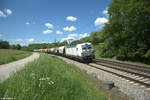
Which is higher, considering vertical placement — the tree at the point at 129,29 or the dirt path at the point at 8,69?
the tree at the point at 129,29

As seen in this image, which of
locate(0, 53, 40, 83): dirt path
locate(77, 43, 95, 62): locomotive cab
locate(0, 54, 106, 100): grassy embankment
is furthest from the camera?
locate(77, 43, 95, 62): locomotive cab

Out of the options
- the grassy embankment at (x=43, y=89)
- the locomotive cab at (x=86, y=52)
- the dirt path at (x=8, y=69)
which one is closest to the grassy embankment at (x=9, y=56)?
the dirt path at (x=8, y=69)

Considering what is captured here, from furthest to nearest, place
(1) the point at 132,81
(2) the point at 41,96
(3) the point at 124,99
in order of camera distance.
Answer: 1. (1) the point at 132,81
2. (3) the point at 124,99
3. (2) the point at 41,96

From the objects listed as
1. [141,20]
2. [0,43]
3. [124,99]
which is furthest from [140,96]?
[0,43]

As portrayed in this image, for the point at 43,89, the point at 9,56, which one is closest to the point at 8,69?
the point at 43,89

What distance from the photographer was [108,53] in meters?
23.4

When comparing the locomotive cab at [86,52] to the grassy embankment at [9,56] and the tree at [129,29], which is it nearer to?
the tree at [129,29]

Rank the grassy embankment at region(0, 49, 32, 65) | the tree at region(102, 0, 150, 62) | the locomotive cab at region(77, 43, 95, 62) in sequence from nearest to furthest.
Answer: the tree at region(102, 0, 150, 62), the locomotive cab at region(77, 43, 95, 62), the grassy embankment at region(0, 49, 32, 65)

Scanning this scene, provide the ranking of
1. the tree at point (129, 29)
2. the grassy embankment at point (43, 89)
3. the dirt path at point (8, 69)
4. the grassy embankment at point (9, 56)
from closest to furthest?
the grassy embankment at point (43, 89)
the dirt path at point (8, 69)
the tree at point (129, 29)
the grassy embankment at point (9, 56)

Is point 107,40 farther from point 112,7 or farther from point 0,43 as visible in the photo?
point 0,43

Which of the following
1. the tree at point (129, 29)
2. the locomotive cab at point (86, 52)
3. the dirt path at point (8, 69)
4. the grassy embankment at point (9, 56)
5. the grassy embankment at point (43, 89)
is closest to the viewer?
the grassy embankment at point (43, 89)

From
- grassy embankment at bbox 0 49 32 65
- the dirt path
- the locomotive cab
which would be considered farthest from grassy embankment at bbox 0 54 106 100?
grassy embankment at bbox 0 49 32 65

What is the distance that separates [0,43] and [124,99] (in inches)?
4715

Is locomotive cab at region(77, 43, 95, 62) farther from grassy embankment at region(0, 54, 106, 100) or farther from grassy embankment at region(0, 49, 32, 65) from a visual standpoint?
grassy embankment at region(0, 49, 32, 65)
